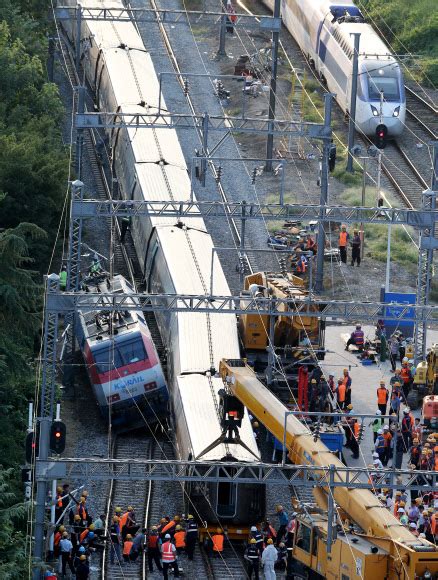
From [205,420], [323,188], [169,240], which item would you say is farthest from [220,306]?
[323,188]

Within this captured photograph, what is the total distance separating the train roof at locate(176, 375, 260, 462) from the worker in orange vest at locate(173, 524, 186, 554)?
168 centimetres

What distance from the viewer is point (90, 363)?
54.8 m

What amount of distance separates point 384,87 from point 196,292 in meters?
22.3

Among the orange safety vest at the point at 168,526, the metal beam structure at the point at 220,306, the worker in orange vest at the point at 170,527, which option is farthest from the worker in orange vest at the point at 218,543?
the metal beam structure at the point at 220,306

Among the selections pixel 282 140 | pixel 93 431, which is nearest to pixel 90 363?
pixel 93 431

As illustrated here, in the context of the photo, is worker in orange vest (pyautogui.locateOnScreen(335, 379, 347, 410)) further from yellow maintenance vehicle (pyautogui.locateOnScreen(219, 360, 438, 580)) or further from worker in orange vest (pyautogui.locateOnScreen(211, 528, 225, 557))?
worker in orange vest (pyautogui.locateOnScreen(211, 528, 225, 557))

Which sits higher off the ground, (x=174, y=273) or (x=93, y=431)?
(x=174, y=273)

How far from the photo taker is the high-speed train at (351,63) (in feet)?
248

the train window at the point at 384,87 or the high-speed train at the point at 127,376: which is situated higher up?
the train window at the point at 384,87

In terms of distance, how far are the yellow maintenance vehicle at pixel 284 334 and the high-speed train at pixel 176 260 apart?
1.45 m

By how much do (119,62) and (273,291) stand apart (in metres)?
19.0

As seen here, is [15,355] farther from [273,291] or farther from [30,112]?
[30,112]

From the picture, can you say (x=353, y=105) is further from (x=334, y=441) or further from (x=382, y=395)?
(x=334, y=441)

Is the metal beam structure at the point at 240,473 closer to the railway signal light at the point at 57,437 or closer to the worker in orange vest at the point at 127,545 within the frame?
the railway signal light at the point at 57,437
